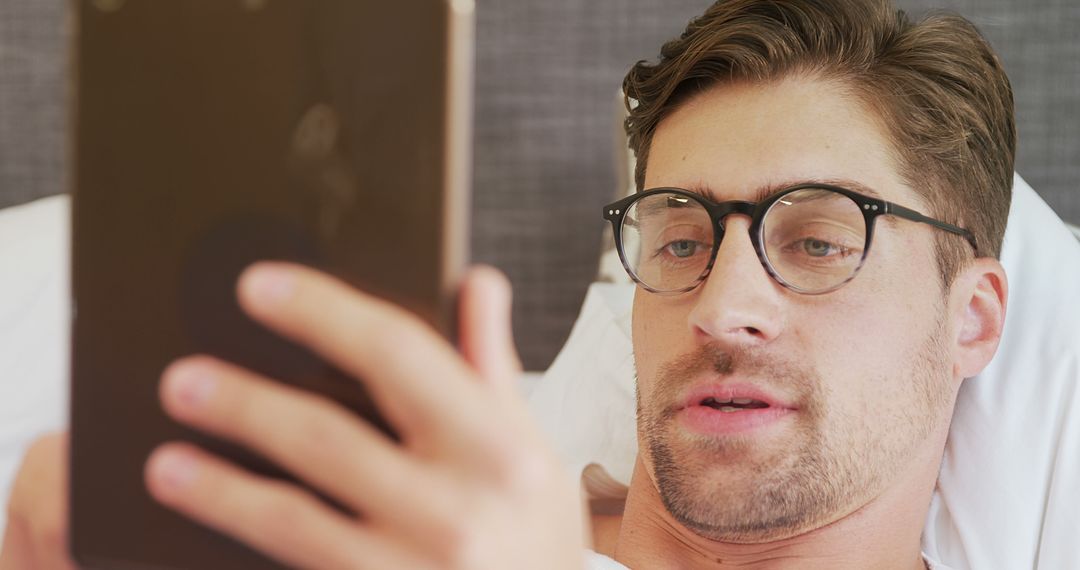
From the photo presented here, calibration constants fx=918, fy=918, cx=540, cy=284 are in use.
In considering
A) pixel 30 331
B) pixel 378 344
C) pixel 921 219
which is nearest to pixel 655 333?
pixel 921 219

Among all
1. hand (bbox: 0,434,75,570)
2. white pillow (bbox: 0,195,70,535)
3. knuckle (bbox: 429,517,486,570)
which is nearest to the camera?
knuckle (bbox: 429,517,486,570)

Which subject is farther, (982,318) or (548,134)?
(548,134)

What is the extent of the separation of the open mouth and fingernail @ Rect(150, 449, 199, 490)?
0.66 m

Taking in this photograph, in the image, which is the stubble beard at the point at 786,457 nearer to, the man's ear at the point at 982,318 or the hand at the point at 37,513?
the man's ear at the point at 982,318

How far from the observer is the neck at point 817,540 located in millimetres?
1033

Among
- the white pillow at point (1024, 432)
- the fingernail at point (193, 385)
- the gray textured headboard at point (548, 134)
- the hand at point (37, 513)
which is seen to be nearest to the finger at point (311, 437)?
the fingernail at point (193, 385)

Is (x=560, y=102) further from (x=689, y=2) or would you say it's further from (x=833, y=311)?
(x=833, y=311)

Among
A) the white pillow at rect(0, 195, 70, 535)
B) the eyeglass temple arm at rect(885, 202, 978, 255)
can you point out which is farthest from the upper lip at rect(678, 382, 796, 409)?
the white pillow at rect(0, 195, 70, 535)

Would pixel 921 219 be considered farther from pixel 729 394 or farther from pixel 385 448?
pixel 385 448

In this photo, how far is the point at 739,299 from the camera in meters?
0.95

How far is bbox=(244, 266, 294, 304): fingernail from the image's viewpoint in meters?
0.41

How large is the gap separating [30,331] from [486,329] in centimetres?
119

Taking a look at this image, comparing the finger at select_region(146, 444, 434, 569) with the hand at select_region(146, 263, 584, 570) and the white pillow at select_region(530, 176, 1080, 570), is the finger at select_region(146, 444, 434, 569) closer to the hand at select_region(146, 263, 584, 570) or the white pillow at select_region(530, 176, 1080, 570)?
the hand at select_region(146, 263, 584, 570)

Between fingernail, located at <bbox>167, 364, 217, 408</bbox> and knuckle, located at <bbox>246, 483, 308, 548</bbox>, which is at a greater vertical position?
fingernail, located at <bbox>167, 364, 217, 408</bbox>
